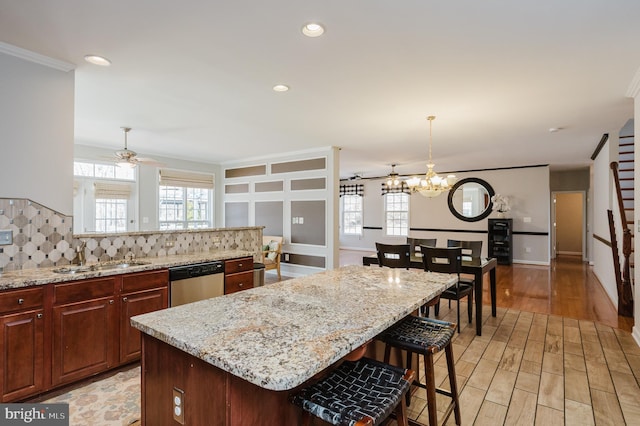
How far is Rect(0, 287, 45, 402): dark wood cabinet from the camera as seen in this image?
2045mm

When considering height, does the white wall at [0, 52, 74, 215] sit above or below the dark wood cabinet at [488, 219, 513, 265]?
above

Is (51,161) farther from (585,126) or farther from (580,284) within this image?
(580,284)

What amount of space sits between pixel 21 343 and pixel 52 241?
855 millimetres

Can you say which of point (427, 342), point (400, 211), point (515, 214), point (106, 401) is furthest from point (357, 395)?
point (400, 211)

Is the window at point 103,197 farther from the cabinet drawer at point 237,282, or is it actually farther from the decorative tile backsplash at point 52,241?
the cabinet drawer at point 237,282

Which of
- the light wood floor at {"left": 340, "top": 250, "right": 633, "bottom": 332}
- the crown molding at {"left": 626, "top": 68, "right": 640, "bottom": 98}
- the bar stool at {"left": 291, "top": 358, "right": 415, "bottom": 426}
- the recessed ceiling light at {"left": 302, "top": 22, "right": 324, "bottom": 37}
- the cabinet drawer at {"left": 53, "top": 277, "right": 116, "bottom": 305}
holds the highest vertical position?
the recessed ceiling light at {"left": 302, "top": 22, "right": 324, "bottom": 37}

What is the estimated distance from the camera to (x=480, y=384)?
2453 mm

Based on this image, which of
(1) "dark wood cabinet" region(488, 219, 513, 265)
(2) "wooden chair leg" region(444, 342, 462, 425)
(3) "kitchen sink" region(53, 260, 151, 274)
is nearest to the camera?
(2) "wooden chair leg" region(444, 342, 462, 425)

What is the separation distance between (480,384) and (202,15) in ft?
10.8

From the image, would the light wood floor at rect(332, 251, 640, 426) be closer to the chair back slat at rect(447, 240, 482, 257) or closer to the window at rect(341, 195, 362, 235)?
the chair back slat at rect(447, 240, 482, 257)

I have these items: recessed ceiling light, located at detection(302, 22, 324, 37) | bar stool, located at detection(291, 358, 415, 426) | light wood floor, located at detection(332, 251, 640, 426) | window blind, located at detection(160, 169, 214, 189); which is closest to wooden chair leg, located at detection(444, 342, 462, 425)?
light wood floor, located at detection(332, 251, 640, 426)

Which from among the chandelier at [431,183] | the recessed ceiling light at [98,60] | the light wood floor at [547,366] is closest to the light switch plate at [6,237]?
the recessed ceiling light at [98,60]

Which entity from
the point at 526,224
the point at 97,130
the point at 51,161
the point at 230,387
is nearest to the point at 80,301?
the point at 51,161

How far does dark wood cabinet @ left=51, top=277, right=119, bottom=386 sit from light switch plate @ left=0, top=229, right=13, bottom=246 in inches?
24.2
